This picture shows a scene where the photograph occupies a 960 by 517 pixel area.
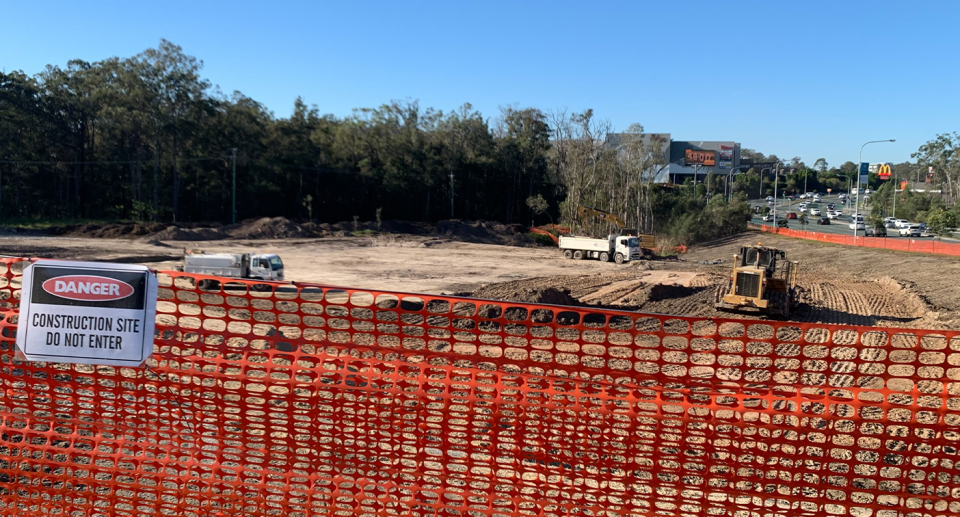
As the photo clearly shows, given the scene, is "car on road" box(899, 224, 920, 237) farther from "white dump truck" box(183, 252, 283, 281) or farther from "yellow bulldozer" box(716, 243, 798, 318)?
"white dump truck" box(183, 252, 283, 281)

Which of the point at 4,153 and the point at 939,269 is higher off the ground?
the point at 4,153

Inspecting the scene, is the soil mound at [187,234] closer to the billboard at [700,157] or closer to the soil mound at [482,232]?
the soil mound at [482,232]

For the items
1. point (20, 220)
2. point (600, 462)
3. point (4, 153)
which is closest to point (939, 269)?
point (600, 462)

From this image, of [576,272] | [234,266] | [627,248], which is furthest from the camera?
[627,248]

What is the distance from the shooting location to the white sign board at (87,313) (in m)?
4.39

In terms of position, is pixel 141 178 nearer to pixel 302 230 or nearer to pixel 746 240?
pixel 302 230

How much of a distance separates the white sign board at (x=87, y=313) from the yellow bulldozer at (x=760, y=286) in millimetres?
17637

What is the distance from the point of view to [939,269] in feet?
106

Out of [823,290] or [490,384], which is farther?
[823,290]

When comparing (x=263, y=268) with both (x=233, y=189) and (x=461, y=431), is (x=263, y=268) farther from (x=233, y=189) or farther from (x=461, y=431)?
(x=233, y=189)

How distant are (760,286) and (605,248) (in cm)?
2172

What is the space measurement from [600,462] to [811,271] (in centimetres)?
3539

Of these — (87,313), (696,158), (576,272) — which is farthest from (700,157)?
(87,313)

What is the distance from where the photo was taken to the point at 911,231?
202ft
